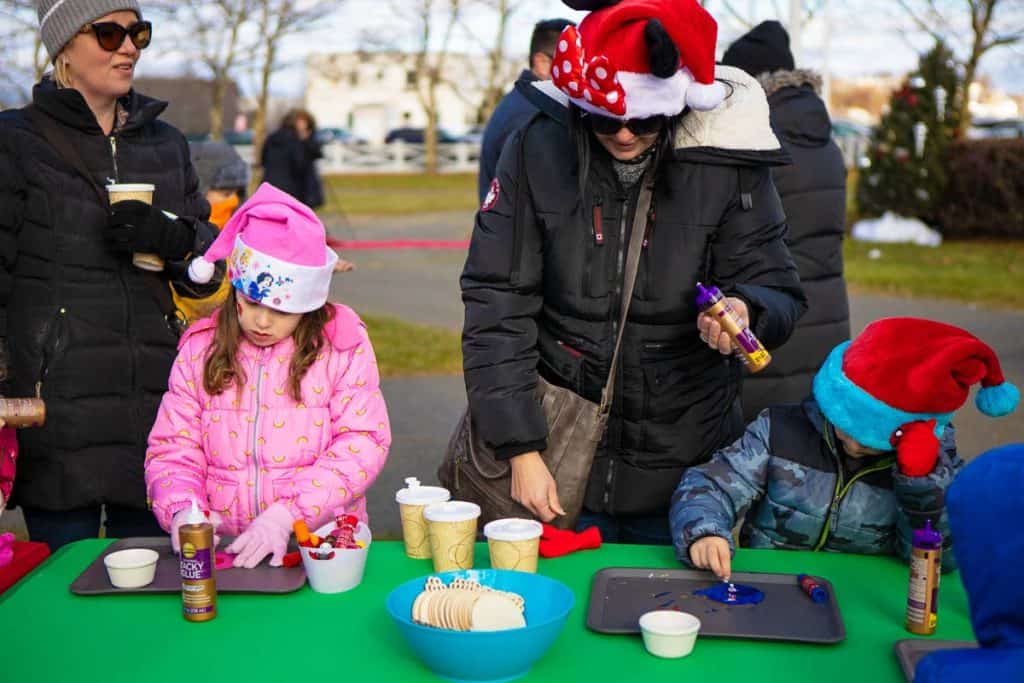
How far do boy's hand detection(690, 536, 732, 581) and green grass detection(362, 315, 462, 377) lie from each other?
595 centimetres

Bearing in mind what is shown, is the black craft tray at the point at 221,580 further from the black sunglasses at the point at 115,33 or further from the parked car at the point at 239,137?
the parked car at the point at 239,137

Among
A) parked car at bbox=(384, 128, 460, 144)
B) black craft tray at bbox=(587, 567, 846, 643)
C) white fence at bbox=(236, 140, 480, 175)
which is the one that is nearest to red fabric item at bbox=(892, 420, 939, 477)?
black craft tray at bbox=(587, 567, 846, 643)

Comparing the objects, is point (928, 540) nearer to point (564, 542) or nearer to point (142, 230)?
point (564, 542)

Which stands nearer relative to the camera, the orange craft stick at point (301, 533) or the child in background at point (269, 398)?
the orange craft stick at point (301, 533)

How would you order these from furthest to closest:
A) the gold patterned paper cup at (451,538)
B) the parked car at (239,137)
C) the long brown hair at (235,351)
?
the parked car at (239,137) < the long brown hair at (235,351) < the gold patterned paper cup at (451,538)

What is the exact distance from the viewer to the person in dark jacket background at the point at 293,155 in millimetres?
13841

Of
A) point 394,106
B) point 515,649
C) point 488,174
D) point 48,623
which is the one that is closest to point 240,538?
point 48,623

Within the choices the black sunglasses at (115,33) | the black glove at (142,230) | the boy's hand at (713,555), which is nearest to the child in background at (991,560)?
the boy's hand at (713,555)

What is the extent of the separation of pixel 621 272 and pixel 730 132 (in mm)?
446

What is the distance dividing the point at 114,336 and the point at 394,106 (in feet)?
259

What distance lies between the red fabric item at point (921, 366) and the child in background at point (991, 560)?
2.80 feet

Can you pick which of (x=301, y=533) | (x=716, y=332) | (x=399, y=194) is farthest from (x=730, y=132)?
(x=399, y=194)

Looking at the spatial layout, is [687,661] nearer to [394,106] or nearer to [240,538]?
[240,538]

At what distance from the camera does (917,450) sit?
264 centimetres
